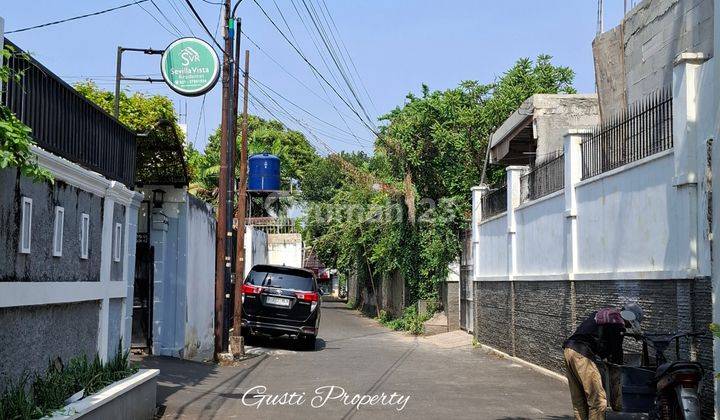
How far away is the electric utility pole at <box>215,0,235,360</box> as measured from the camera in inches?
656

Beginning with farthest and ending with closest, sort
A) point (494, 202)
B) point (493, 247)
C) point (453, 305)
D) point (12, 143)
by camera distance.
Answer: point (453, 305), point (494, 202), point (493, 247), point (12, 143)

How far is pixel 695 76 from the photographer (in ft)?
30.8

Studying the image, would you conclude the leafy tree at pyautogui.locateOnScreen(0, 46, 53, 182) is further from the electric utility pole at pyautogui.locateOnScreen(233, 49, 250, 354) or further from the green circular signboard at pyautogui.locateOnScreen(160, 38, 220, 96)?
the electric utility pole at pyautogui.locateOnScreen(233, 49, 250, 354)

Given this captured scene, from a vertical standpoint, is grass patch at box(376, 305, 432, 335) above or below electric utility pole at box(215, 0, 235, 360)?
below

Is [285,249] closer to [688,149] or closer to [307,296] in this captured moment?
[307,296]

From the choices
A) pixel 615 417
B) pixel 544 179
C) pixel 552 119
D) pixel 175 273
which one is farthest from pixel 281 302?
pixel 615 417

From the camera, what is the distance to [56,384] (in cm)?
782

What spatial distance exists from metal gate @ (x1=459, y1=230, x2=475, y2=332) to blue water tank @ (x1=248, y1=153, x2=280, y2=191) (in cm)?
1240

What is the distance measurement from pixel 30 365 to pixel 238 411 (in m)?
3.61

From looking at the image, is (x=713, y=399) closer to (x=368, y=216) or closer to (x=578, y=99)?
(x=578, y=99)

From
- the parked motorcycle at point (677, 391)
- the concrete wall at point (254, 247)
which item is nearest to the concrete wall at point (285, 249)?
the concrete wall at point (254, 247)

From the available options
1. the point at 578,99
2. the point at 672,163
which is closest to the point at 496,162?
the point at 578,99

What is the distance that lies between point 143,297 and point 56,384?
28.1 ft

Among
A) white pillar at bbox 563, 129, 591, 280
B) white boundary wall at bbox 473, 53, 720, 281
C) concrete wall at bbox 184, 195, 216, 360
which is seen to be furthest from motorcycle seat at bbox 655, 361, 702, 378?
concrete wall at bbox 184, 195, 216, 360
